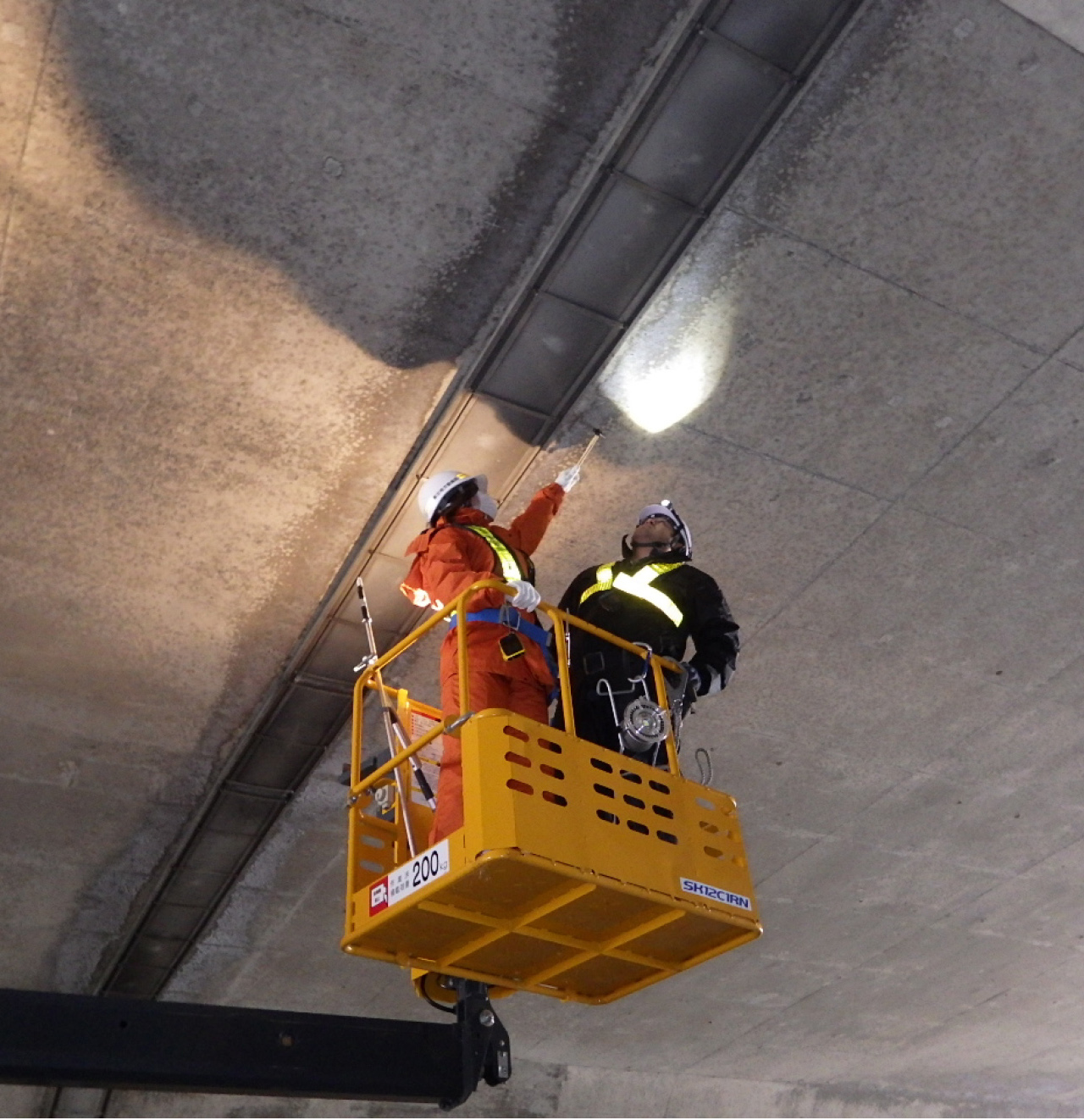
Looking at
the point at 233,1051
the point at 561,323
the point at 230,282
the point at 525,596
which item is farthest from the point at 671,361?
the point at 233,1051

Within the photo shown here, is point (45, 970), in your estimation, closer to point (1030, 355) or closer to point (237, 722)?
point (237, 722)

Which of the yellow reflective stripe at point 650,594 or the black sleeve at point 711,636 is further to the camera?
the yellow reflective stripe at point 650,594

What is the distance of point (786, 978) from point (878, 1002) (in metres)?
1.43

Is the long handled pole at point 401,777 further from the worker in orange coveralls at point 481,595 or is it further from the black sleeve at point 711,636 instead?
the black sleeve at point 711,636

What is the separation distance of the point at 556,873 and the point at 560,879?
90 mm

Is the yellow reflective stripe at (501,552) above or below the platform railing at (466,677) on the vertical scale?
above

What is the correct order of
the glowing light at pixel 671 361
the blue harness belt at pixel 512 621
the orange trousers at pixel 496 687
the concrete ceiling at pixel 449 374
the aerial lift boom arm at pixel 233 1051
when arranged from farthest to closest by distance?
the glowing light at pixel 671 361 → the blue harness belt at pixel 512 621 → the orange trousers at pixel 496 687 → the concrete ceiling at pixel 449 374 → the aerial lift boom arm at pixel 233 1051

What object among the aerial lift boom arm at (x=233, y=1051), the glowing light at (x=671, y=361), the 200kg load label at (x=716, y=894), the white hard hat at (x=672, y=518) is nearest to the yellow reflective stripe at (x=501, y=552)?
the white hard hat at (x=672, y=518)

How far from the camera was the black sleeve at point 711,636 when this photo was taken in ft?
18.3

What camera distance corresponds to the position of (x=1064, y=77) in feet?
15.2

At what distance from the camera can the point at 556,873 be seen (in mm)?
4195

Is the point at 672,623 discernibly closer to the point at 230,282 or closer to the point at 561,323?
the point at 561,323

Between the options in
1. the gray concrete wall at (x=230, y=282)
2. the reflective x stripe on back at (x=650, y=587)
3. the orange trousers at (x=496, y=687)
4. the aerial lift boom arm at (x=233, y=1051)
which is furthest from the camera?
the reflective x stripe on back at (x=650, y=587)

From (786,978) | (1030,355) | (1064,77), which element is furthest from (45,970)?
(1064,77)
